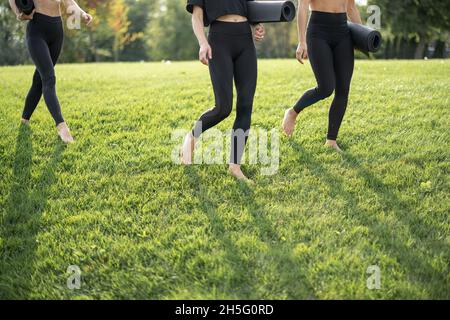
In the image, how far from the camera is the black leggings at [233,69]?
4121 millimetres

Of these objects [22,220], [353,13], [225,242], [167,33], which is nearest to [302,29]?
[353,13]

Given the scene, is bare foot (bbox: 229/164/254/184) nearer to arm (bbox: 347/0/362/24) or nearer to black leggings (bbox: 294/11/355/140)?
black leggings (bbox: 294/11/355/140)

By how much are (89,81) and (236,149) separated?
6.49 m

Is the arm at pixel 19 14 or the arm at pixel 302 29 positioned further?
the arm at pixel 19 14

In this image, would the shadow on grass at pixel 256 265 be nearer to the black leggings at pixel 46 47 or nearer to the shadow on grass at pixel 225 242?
the shadow on grass at pixel 225 242

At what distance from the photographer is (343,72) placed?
4973 mm

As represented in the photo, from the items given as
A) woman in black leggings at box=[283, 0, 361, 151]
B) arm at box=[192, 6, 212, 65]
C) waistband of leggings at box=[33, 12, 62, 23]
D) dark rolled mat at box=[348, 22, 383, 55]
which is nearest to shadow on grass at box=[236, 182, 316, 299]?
arm at box=[192, 6, 212, 65]

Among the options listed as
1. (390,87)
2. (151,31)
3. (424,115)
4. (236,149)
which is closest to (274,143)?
(236,149)

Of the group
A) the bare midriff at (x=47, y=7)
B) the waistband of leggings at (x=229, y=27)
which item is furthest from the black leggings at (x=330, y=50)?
the bare midriff at (x=47, y=7)

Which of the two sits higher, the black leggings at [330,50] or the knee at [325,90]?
the black leggings at [330,50]

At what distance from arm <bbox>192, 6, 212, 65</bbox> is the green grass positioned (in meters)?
1.22

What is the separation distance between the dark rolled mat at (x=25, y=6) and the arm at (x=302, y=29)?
9.89 feet

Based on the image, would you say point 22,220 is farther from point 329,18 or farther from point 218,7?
point 329,18
